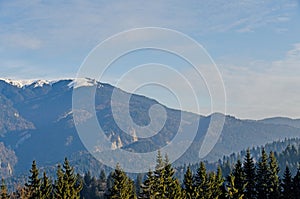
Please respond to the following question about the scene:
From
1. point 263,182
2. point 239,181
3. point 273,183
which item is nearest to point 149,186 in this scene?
point 239,181

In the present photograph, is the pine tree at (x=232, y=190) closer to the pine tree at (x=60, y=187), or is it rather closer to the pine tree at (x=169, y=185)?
the pine tree at (x=169, y=185)

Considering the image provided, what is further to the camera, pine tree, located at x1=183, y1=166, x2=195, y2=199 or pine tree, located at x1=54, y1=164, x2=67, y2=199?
pine tree, located at x1=183, y1=166, x2=195, y2=199

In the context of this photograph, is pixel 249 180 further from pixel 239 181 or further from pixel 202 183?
pixel 202 183

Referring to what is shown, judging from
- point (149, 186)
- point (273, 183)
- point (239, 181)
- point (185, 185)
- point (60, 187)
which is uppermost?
point (273, 183)

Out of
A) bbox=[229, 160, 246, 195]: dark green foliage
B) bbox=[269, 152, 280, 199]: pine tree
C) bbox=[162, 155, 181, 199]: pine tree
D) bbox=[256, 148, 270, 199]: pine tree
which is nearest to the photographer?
bbox=[162, 155, 181, 199]: pine tree

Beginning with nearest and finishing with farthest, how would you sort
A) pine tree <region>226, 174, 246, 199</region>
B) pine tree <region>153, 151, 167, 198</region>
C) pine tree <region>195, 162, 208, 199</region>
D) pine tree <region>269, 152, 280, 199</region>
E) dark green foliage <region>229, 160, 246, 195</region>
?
1. pine tree <region>226, 174, 246, 199</region>
2. pine tree <region>153, 151, 167, 198</region>
3. dark green foliage <region>229, 160, 246, 195</region>
4. pine tree <region>269, 152, 280, 199</region>
5. pine tree <region>195, 162, 208, 199</region>

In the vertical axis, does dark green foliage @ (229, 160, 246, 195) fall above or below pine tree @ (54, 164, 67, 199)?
above

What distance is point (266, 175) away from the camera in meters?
75.1

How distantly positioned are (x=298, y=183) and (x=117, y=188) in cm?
2443

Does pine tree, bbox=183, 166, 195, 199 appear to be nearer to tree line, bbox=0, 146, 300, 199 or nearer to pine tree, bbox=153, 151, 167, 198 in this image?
tree line, bbox=0, 146, 300, 199

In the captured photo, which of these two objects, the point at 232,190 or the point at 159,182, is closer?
the point at 232,190

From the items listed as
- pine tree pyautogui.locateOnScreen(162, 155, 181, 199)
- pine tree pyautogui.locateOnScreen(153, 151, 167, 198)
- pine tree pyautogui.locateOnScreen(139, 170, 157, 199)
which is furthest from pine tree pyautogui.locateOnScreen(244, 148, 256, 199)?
pine tree pyautogui.locateOnScreen(139, 170, 157, 199)

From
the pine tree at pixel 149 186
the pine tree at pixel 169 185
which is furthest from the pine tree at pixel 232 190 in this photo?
the pine tree at pixel 149 186

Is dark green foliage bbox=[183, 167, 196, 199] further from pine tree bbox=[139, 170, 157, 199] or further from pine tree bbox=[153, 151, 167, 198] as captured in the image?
pine tree bbox=[139, 170, 157, 199]
